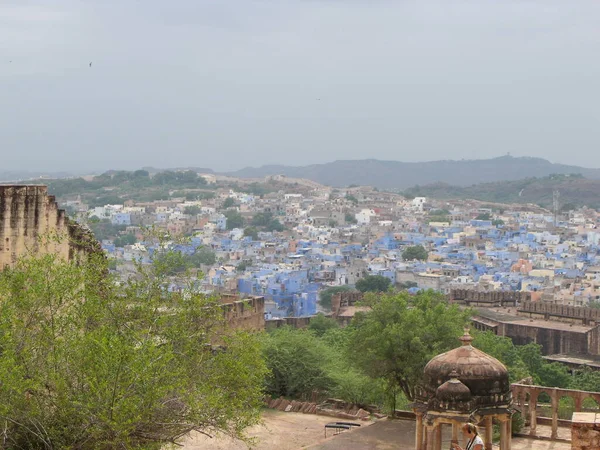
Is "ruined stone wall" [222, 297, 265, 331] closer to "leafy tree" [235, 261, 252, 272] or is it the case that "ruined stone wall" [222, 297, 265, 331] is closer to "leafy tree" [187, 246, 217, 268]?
"leafy tree" [235, 261, 252, 272]

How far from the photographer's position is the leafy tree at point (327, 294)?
8069 cm

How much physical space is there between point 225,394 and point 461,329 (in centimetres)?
940

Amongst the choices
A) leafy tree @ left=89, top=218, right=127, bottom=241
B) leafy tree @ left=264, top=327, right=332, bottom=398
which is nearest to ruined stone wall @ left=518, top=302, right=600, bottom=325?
leafy tree @ left=264, top=327, right=332, bottom=398

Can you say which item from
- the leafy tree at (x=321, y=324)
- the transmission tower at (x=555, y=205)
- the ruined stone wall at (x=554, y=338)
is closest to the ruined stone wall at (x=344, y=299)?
the leafy tree at (x=321, y=324)

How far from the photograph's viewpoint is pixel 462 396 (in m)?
17.5

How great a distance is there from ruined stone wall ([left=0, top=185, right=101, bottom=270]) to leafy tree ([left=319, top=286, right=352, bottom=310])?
6070 cm

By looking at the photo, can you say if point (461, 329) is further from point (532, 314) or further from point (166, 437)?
point (532, 314)

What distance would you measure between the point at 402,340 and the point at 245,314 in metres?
8.33

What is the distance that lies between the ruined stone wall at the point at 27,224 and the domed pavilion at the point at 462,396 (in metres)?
6.34

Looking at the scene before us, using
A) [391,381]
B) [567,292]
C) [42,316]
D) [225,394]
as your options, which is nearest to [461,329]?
[391,381]

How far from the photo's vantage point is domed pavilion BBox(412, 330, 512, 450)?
57.4 feet

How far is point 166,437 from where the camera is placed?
50.9 ft

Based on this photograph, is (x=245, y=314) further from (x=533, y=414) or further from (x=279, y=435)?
(x=533, y=414)

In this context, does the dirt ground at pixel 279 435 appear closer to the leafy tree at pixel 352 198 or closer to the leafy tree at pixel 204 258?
the leafy tree at pixel 204 258
